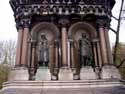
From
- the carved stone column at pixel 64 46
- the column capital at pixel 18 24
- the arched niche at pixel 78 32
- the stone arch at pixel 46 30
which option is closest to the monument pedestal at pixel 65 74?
the carved stone column at pixel 64 46

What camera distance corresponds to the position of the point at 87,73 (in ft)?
46.5

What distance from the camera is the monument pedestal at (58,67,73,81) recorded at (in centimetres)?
1342

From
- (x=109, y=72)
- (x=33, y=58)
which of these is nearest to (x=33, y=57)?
(x=33, y=58)

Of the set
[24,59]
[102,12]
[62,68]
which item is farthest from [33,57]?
[102,12]

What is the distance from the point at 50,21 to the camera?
1566 centimetres

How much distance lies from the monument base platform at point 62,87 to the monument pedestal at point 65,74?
0.69m

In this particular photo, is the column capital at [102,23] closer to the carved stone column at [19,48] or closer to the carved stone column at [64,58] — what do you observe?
the carved stone column at [64,58]

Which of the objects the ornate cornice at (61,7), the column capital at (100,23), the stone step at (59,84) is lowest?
the stone step at (59,84)

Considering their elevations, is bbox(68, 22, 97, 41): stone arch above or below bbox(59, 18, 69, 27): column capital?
below

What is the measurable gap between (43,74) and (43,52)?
162 cm

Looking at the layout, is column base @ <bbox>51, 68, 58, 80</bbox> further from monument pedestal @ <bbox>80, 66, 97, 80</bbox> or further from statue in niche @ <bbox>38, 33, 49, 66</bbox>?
monument pedestal @ <bbox>80, 66, 97, 80</bbox>

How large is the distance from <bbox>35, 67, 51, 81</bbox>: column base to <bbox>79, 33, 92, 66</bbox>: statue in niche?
243 centimetres

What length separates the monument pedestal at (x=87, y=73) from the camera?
46.1 ft

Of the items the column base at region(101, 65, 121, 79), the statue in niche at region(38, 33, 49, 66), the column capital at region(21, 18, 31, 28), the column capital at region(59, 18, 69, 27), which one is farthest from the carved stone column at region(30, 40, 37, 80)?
the column base at region(101, 65, 121, 79)
